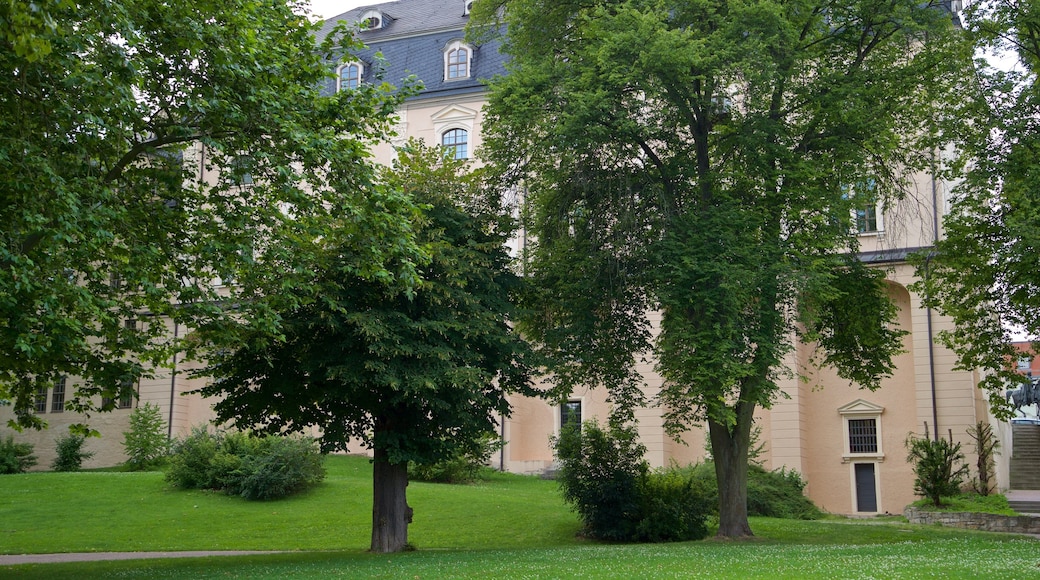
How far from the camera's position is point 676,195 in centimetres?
2380

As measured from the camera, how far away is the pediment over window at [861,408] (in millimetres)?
37938

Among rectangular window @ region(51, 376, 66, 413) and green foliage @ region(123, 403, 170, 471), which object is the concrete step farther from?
rectangular window @ region(51, 376, 66, 413)

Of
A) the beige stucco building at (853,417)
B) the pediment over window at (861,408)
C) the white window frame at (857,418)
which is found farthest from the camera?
the pediment over window at (861,408)

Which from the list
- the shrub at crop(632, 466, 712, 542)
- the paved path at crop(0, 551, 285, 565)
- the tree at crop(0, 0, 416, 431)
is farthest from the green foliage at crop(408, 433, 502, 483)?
the tree at crop(0, 0, 416, 431)

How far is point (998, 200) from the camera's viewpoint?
75.7 ft

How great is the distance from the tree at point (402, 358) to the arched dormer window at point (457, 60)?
25090 millimetres

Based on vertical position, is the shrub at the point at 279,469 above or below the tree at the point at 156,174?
below

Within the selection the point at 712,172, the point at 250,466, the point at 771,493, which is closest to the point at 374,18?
the point at 250,466

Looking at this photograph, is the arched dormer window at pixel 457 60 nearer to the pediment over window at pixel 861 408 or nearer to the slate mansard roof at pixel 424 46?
the slate mansard roof at pixel 424 46

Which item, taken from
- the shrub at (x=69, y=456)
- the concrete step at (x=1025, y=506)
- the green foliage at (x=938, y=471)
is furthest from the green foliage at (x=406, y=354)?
→ the shrub at (x=69, y=456)

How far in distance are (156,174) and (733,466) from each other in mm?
14533

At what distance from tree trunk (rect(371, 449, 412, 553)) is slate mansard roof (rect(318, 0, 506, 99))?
1023 inches

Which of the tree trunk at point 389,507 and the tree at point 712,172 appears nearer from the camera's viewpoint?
the tree at point 712,172

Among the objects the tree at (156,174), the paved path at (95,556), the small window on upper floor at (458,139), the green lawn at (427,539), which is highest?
the small window on upper floor at (458,139)
